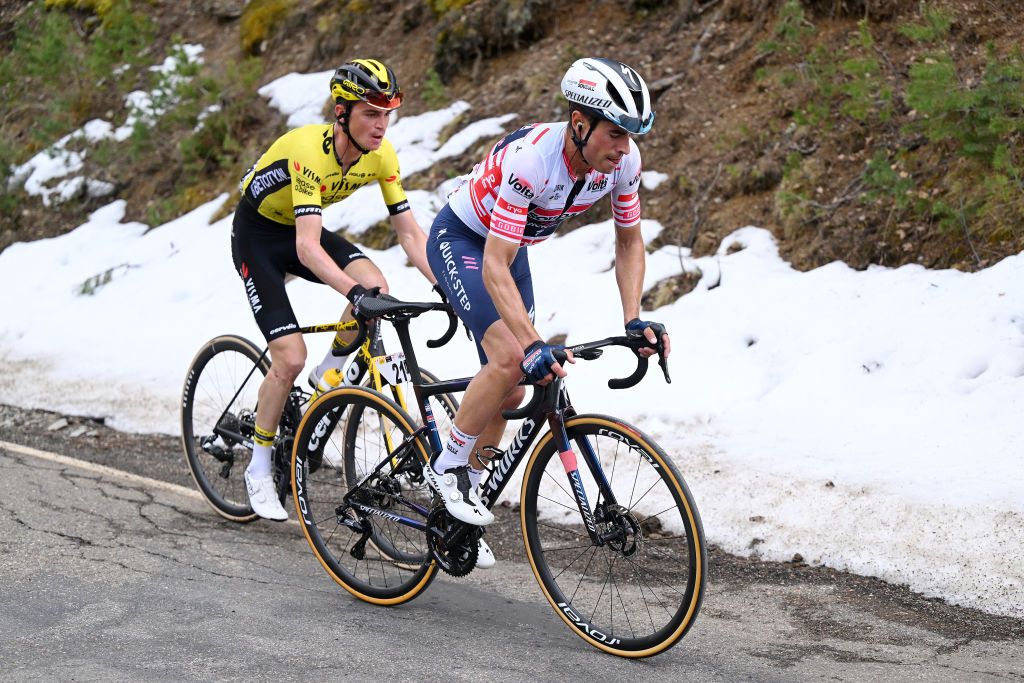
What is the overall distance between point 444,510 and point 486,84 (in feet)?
27.9

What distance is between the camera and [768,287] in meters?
8.22

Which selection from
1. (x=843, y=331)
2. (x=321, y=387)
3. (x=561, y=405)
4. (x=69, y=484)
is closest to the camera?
(x=561, y=405)

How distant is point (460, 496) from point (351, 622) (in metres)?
0.81

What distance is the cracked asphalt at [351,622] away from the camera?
426cm

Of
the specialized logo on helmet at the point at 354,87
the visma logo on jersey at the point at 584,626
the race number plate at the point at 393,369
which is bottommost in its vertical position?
the visma logo on jersey at the point at 584,626

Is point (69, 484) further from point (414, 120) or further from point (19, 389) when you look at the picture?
point (414, 120)

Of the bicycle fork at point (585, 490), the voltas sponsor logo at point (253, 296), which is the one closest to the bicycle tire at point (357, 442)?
the voltas sponsor logo at point (253, 296)

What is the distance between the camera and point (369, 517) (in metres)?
5.33

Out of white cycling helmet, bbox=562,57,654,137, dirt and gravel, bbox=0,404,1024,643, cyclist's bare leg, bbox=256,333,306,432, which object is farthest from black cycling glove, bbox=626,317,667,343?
cyclist's bare leg, bbox=256,333,306,432

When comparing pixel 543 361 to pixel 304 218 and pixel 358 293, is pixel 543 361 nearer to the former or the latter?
pixel 358 293

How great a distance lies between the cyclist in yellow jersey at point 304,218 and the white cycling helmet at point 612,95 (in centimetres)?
160

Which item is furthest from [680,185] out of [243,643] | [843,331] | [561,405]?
[243,643]

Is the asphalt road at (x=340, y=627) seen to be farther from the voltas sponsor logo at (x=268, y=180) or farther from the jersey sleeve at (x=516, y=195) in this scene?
the voltas sponsor logo at (x=268, y=180)

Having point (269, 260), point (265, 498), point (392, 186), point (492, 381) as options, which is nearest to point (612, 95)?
point (492, 381)
